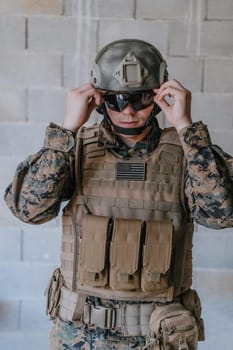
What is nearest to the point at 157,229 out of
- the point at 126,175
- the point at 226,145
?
the point at 126,175

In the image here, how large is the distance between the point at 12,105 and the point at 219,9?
3.03ft

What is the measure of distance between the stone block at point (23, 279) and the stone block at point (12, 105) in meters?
0.62

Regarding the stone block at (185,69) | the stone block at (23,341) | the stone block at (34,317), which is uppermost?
the stone block at (185,69)

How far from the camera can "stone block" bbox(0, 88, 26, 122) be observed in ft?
7.75

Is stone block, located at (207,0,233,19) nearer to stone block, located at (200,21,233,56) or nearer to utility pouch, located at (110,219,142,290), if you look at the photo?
stone block, located at (200,21,233,56)

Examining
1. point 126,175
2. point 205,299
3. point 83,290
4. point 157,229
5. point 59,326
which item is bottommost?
point 205,299

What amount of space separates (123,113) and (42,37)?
103 cm

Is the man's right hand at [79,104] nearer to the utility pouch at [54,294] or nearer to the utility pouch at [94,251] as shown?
the utility pouch at [94,251]

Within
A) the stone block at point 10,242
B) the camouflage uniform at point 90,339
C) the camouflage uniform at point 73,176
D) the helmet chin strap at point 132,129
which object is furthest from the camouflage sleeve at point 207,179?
the stone block at point 10,242

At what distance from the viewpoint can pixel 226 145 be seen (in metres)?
2.37

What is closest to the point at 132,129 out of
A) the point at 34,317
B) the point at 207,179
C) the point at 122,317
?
the point at 207,179

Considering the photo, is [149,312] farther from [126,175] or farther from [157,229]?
[126,175]

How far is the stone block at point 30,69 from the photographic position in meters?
2.34

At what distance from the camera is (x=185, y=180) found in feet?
4.67
